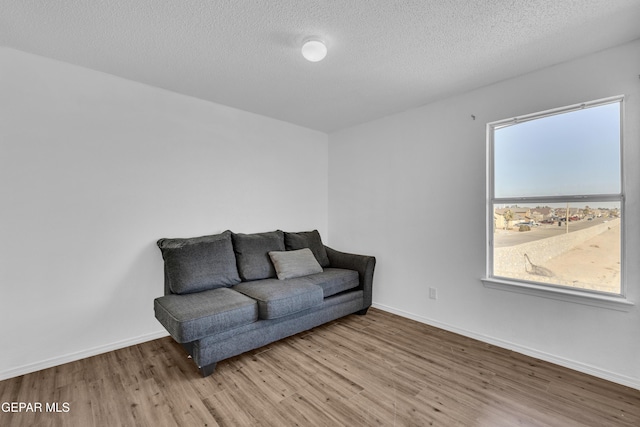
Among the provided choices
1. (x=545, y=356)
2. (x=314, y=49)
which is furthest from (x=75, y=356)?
(x=545, y=356)

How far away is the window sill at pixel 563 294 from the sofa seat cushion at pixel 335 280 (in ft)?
4.46

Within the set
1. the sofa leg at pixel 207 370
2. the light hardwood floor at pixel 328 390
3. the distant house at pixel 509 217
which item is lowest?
the light hardwood floor at pixel 328 390

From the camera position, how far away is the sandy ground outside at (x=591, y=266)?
2.12 meters

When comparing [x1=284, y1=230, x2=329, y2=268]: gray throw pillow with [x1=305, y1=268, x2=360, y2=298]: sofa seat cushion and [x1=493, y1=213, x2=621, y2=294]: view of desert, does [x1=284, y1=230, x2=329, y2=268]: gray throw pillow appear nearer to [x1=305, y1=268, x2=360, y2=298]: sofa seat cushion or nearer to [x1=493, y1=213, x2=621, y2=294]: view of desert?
[x1=305, y1=268, x2=360, y2=298]: sofa seat cushion

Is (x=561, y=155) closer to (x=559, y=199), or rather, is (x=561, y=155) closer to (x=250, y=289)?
(x=559, y=199)

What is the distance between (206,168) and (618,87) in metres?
3.72

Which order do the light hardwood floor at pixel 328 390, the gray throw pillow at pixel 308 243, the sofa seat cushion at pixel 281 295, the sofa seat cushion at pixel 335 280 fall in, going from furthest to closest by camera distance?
1. the gray throw pillow at pixel 308 243
2. the sofa seat cushion at pixel 335 280
3. the sofa seat cushion at pixel 281 295
4. the light hardwood floor at pixel 328 390

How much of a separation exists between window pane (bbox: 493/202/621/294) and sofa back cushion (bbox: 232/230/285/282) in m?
2.38

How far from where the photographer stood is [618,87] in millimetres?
2082

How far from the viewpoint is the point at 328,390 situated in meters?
1.97

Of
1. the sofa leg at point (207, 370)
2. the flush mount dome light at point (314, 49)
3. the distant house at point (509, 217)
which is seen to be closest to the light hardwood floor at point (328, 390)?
the sofa leg at point (207, 370)

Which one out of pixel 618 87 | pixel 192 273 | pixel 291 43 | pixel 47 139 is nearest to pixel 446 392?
pixel 192 273

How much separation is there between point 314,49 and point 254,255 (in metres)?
2.14

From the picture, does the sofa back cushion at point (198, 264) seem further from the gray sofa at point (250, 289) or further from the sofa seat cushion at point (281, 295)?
the sofa seat cushion at point (281, 295)
